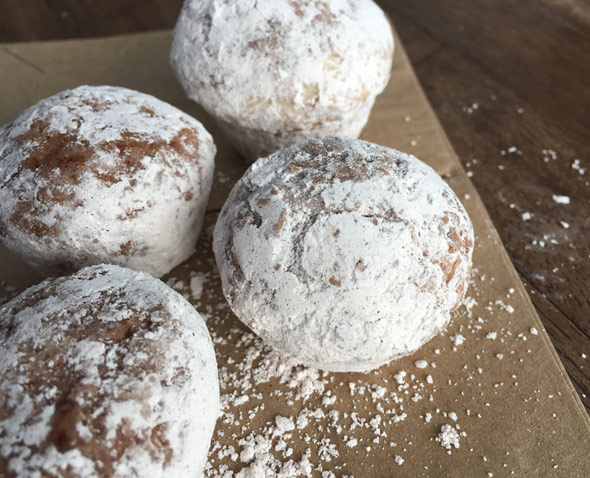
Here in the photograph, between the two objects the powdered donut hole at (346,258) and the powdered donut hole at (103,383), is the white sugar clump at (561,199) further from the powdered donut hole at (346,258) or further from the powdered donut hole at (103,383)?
the powdered donut hole at (103,383)

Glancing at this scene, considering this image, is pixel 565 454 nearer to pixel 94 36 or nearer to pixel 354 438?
pixel 354 438

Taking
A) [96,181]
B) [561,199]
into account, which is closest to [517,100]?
[561,199]

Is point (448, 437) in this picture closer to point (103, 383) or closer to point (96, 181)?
point (103, 383)

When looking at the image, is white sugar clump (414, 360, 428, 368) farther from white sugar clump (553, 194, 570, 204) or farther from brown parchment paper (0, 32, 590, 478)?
white sugar clump (553, 194, 570, 204)

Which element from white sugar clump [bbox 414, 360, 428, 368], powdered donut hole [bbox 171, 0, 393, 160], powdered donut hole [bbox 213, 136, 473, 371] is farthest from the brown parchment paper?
powdered donut hole [bbox 171, 0, 393, 160]

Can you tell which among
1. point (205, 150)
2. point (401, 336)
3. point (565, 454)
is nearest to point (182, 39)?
point (205, 150)

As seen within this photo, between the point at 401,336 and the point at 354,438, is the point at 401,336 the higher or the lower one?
the higher one
